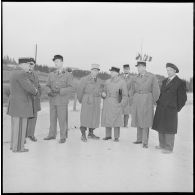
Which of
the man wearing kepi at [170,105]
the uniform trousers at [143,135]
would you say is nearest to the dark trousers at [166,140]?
the man wearing kepi at [170,105]

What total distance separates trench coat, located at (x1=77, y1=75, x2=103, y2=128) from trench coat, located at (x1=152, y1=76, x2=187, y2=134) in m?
1.36

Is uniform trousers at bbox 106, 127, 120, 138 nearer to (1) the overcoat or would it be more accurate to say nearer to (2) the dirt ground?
(2) the dirt ground

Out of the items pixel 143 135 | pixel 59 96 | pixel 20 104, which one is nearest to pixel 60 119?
pixel 59 96

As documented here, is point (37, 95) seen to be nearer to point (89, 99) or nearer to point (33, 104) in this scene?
point (33, 104)

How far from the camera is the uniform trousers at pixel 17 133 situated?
25.3 feet

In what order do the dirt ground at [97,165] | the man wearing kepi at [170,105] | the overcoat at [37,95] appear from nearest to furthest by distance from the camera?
the dirt ground at [97,165], the man wearing kepi at [170,105], the overcoat at [37,95]

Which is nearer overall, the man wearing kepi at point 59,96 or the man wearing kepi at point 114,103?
the man wearing kepi at point 59,96

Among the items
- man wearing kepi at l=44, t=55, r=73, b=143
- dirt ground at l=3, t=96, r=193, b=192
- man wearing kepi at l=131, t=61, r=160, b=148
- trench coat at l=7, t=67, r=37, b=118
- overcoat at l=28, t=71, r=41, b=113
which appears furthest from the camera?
man wearing kepi at l=44, t=55, r=73, b=143

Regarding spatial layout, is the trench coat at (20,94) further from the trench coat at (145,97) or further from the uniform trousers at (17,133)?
the trench coat at (145,97)

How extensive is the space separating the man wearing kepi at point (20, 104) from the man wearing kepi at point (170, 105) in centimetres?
211

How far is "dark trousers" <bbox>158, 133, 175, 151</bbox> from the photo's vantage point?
8.09 metres

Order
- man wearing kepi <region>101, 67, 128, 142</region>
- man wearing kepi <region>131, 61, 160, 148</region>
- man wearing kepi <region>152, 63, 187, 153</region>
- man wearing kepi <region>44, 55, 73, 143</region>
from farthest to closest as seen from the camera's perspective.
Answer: man wearing kepi <region>101, 67, 128, 142</region>
man wearing kepi <region>44, 55, 73, 143</region>
man wearing kepi <region>131, 61, 160, 148</region>
man wearing kepi <region>152, 63, 187, 153</region>

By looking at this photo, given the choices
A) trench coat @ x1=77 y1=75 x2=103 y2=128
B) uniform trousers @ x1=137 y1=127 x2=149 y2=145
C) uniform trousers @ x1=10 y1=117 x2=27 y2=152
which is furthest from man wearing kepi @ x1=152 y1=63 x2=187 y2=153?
uniform trousers @ x1=10 y1=117 x2=27 y2=152

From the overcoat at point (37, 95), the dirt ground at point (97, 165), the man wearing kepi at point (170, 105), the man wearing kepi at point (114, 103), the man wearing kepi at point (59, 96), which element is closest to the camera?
the dirt ground at point (97, 165)
